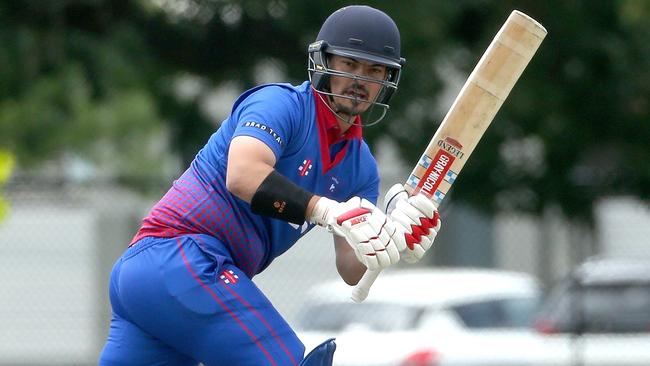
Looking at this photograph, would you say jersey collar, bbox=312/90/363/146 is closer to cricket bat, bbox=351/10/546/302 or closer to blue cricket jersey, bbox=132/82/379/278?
blue cricket jersey, bbox=132/82/379/278

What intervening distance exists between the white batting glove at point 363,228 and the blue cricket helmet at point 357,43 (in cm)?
46

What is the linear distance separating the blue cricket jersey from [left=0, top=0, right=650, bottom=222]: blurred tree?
151 inches

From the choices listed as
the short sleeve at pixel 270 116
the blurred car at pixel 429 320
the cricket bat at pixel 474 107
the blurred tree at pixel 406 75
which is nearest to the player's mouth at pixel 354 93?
the short sleeve at pixel 270 116

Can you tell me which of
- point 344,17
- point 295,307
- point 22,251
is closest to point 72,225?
point 22,251

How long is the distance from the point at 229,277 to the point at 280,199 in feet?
1.06

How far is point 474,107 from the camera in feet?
13.7

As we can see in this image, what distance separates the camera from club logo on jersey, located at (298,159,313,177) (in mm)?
4098

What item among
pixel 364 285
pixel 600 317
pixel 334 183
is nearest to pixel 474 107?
pixel 334 183

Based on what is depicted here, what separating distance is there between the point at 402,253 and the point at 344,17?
0.74 meters

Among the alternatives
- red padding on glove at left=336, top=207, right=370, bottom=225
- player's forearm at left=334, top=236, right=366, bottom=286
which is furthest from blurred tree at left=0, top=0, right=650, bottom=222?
red padding on glove at left=336, top=207, right=370, bottom=225

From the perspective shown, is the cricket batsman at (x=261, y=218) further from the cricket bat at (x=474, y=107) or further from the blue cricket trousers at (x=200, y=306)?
the cricket bat at (x=474, y=107)

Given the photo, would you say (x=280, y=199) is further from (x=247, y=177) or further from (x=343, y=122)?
(x=343, y=122)

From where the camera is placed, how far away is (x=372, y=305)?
10.2 metres

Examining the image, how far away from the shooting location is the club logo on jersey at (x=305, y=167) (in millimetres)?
4098
